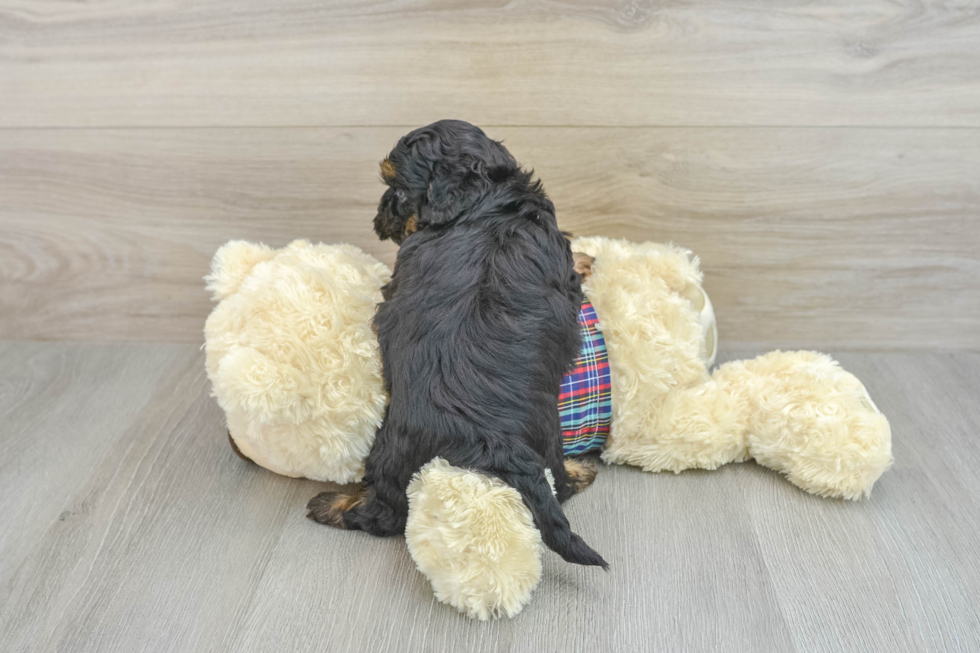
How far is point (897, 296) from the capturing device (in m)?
1.66

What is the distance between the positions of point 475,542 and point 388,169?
0.59m

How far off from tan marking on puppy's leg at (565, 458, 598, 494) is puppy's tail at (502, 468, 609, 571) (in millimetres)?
252

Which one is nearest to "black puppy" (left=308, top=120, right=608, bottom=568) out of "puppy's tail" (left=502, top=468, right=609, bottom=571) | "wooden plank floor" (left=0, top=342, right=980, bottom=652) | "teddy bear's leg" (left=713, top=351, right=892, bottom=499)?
"puppy's tail" (left=502, top=468, right=609, bottom=571)

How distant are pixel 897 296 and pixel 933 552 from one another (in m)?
0.70

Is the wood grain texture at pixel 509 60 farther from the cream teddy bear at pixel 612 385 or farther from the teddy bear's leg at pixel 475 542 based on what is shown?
the teddy bear's leg at pixel 475 542

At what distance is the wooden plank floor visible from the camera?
1021mm

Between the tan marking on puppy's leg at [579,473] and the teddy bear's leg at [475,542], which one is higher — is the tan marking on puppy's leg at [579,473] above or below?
below

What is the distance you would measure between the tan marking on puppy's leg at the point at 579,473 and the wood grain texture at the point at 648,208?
556mm

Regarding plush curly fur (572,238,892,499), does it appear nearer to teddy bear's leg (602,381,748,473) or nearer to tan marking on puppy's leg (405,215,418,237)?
teddy bear's leg (602,381,748,473)

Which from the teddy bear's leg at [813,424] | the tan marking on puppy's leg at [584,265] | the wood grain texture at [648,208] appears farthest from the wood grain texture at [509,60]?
the teddy bear's leg at [813,424]

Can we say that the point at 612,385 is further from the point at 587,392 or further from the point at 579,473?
the point at 579,473

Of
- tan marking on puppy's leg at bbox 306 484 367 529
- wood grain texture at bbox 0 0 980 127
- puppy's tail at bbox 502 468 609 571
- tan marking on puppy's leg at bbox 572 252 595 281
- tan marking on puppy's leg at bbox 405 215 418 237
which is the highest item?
wood grain texture at bbox 0 0 980 127

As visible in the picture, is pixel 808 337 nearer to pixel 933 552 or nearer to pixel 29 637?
pixel 933 552

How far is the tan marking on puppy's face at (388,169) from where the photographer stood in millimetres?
1165
